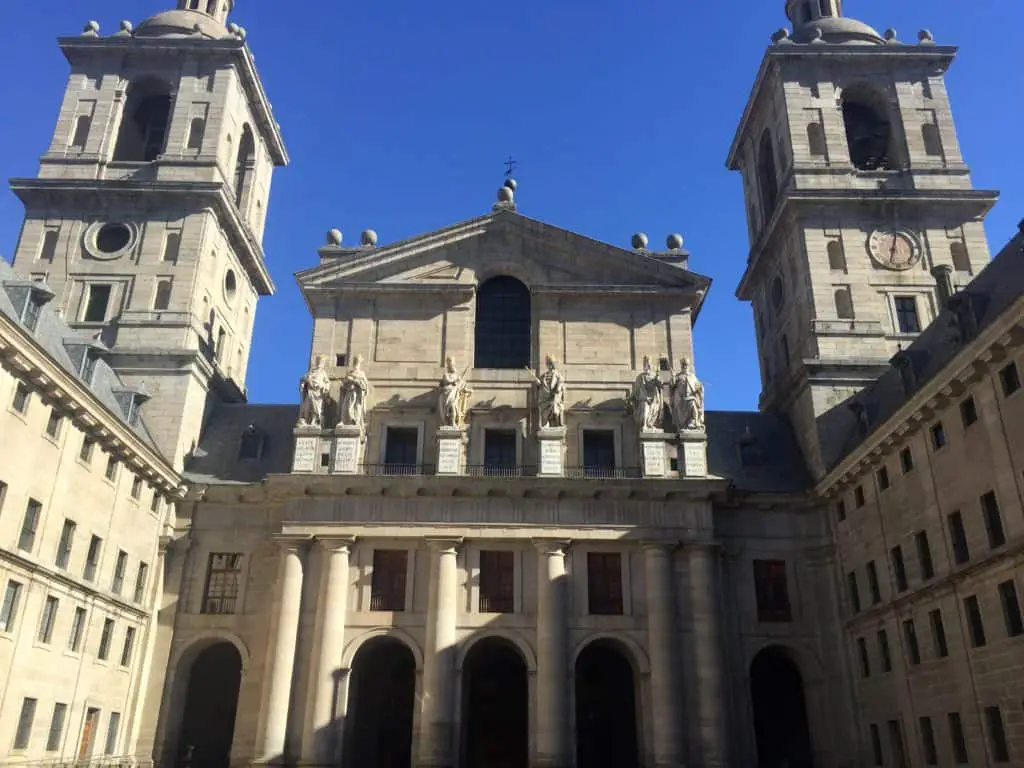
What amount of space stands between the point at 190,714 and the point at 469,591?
13.9 m

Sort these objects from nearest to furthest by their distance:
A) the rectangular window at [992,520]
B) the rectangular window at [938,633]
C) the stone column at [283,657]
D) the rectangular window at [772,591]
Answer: the rectangular window at [992,520]
the rectangular window at [938,633]
the stone column at [283,657]
the rectangular window at [772,591]

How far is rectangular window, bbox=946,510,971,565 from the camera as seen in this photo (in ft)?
91.8

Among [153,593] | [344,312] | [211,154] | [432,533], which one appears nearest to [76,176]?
[211,154]

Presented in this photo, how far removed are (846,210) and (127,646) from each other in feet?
125

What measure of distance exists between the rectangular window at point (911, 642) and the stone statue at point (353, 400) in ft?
72.7

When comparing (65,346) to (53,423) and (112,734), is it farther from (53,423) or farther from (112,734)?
(112,734)

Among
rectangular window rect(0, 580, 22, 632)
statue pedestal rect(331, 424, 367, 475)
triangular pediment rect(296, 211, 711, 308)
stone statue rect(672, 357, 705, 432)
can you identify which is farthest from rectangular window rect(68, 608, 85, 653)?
stone statue rect(672, 357, 705, 432)

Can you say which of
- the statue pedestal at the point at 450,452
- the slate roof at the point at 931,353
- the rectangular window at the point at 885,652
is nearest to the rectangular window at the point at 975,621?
the rectangular window at the point at 885,652

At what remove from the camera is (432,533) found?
3597 centimetres

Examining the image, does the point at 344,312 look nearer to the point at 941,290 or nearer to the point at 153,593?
the point at 153,593

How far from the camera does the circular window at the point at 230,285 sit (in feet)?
161

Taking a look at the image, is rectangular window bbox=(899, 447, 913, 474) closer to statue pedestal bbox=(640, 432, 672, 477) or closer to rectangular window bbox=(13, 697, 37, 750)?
statue pedestal bbox=(640, 432, 672, 477)

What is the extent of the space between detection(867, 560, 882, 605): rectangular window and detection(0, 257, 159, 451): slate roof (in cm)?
2871

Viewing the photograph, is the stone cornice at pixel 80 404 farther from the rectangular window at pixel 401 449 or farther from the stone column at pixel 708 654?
the stone column at pixel 708 654
